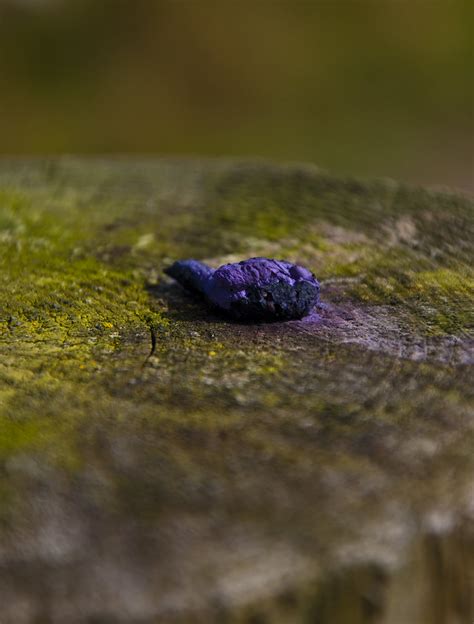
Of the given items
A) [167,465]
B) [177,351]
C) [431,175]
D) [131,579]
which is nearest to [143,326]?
[177,351]

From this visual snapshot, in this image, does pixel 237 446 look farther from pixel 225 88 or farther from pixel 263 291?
pixel 225 88

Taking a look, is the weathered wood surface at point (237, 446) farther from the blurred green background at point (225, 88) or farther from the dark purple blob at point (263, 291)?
the blurred green background at point (225, 88)

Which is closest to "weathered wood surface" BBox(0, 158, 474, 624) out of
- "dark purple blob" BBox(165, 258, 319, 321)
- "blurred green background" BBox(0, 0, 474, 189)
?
"dark purple blob" BBox(165, 258, 319, 321)

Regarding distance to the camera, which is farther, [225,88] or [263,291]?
[225,88]

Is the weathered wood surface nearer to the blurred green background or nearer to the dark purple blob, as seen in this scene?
the dark purple blob

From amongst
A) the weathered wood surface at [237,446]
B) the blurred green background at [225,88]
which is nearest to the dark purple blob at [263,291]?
the weathered wood surface at [237,446]

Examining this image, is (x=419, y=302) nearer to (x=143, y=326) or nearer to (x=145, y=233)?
(x=143, y=326)

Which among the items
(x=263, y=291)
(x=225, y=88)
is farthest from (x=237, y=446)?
(x=225, y=88)
